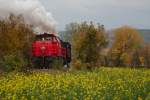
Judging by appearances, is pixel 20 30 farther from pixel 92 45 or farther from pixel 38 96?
pixel 38 96

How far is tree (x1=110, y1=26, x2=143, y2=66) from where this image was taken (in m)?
103

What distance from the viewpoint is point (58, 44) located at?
44875 mm

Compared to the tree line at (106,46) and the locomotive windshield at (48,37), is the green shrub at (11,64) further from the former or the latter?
the tree line at (106,46)

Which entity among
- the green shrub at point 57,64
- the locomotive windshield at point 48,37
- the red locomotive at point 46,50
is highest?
the locomotive windshield at point 48,37

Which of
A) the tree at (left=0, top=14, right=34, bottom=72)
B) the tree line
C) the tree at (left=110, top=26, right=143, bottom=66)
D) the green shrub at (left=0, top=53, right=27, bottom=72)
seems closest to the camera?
the green shrub at (left=0, top=53, right=27, bottom=72)

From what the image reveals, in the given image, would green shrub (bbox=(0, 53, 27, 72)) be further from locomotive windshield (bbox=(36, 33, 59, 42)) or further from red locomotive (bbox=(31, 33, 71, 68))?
locomotive windshield (bbox=(36, 33, 59, 42))

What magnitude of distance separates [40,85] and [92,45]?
39.0 m

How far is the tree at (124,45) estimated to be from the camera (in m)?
103

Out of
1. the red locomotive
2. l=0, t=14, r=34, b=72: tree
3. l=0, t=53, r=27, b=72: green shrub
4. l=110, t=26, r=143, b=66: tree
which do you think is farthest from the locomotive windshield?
l=110, t=26, r=143, b=66: tree

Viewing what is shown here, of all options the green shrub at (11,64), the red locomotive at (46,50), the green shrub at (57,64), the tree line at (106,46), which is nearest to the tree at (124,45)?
the tree line at (106,46)

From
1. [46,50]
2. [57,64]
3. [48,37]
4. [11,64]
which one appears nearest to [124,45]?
[48,37]

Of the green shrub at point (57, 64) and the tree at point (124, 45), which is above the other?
the tree at point (124, 45)

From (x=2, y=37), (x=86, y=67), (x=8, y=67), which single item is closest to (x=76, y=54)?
(x=2, y=37)

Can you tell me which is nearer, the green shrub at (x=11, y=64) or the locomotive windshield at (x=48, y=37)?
the green shrub at (x=11, y=64)
